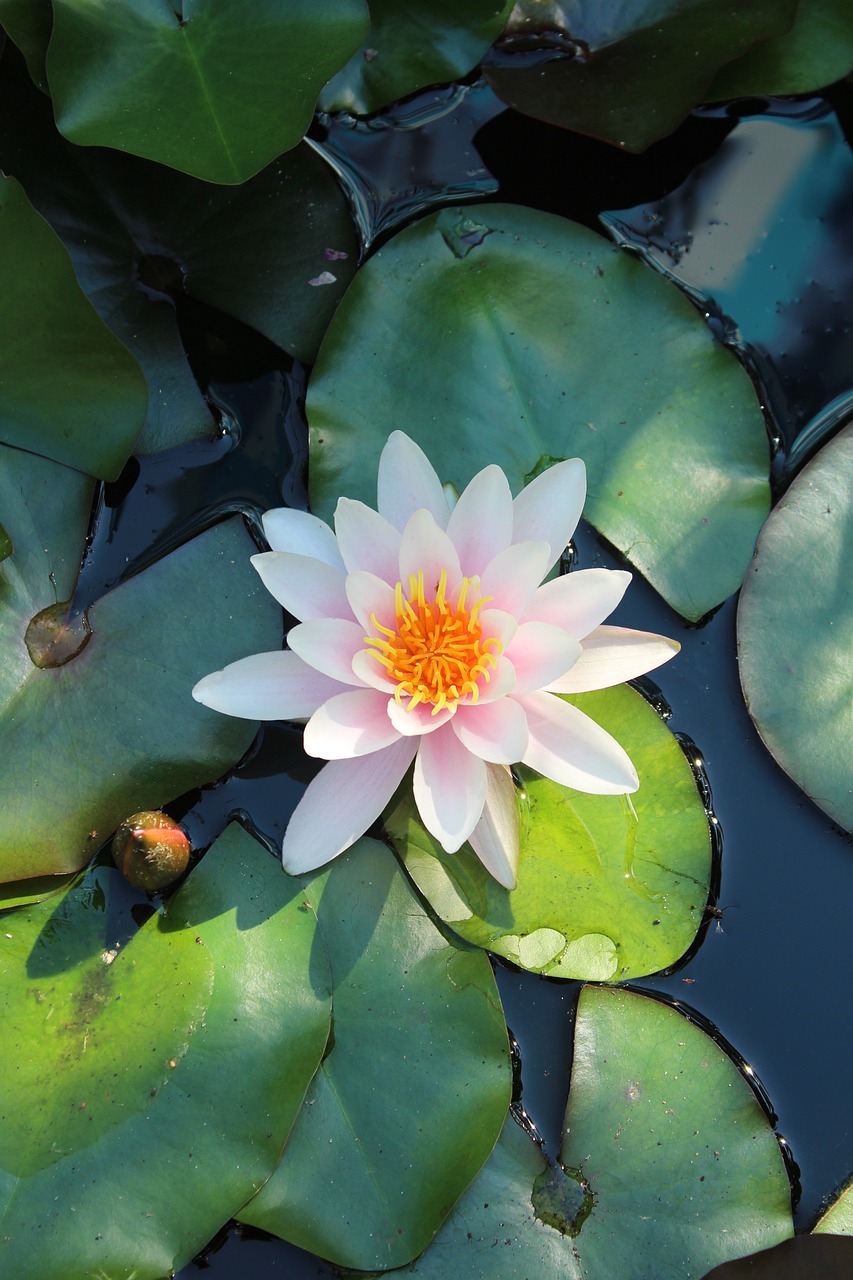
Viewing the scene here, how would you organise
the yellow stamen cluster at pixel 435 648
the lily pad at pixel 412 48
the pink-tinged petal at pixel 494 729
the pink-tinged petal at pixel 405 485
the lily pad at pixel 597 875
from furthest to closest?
the lily pad at pixel 412 48
the lily pad at pixel 597 875
the pink-tinged petal at pixel 405 485
the yellow stamen cluster at pixel 435 648
the pink-tinged petal at pixel 494 729

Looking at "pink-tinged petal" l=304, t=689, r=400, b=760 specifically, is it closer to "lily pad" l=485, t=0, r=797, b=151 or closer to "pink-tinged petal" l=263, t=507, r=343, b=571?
"pink-tinged petal" l=263, t=507, r=343, b=571

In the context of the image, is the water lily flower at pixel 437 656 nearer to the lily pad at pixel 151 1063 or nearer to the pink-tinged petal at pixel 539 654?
the pink-tinged petal at pixel 539 654

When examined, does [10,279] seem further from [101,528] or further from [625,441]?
[625,441]

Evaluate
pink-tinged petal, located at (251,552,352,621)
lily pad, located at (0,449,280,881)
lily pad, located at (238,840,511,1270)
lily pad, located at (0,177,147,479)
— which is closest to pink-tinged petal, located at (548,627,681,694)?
pink-tinged petal, located at (251,552,352,621)

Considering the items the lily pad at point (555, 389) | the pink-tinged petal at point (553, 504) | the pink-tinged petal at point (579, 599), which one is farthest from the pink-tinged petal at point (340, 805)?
the lily pad at point (555, 389)

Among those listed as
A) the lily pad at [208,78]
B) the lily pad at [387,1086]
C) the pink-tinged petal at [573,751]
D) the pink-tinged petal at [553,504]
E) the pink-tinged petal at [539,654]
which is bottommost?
the lily pad at [387,1086]

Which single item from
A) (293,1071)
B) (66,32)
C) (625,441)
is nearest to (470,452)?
(625,441)

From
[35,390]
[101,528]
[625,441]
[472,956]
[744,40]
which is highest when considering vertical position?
[35,390]
